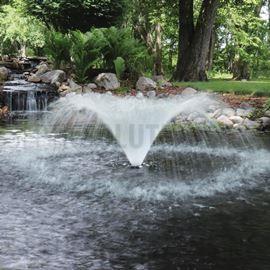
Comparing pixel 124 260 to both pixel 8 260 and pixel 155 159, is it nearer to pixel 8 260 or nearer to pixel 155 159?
pixel 8 260

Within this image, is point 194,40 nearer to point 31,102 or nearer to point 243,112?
point 243,112

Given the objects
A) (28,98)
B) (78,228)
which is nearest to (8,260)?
(78,228)

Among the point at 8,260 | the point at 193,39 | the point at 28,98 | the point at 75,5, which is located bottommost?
the point at 8,260

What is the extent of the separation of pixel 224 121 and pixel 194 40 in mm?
7562

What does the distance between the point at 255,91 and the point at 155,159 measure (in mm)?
9204

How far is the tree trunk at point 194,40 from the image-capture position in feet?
69.2

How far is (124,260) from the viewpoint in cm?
498

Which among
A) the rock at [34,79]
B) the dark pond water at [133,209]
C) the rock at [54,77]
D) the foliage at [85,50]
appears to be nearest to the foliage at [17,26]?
the rock at [34,79]

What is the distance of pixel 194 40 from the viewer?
844 inches

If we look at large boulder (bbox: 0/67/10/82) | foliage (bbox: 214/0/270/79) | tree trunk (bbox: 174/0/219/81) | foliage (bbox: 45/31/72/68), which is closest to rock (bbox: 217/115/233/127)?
tree trunk (bbox: 174/0/219/81)

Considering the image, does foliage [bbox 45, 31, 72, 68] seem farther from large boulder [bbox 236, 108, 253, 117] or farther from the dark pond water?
the dark pond water

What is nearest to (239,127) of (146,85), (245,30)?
(146,85)

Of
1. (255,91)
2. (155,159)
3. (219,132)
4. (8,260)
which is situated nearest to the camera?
(8,260)

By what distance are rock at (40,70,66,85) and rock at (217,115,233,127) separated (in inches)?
293
